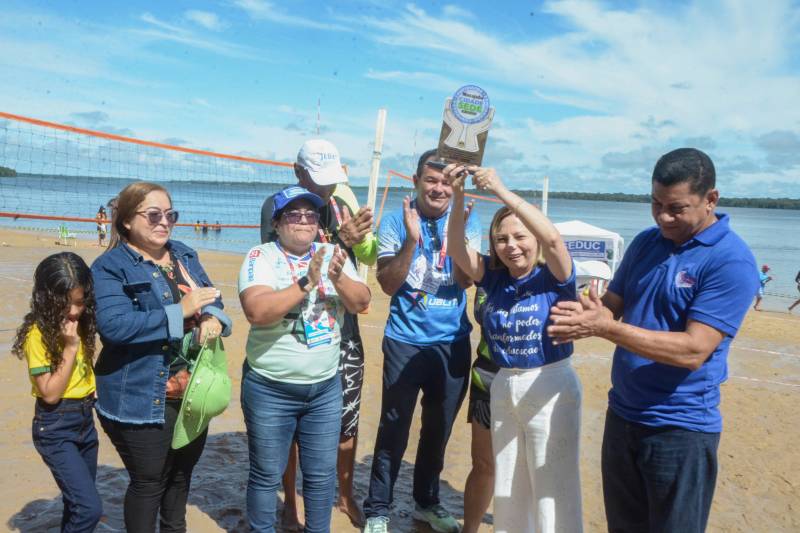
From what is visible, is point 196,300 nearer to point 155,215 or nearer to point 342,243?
point 155,215

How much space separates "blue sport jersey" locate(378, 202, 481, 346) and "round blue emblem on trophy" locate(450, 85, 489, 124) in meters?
0.84

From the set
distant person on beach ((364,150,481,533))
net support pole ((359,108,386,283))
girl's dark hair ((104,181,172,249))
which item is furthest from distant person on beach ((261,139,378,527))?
net support pole ((359,108,386,283))

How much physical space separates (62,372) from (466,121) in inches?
81.4

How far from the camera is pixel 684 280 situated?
236 centimetres

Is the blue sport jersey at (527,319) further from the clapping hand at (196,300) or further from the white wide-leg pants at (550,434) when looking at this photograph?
the clapping hand at (196,300)

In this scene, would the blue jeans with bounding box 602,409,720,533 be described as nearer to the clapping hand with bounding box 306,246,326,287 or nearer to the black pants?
the clapping hand with bounding box 306,246,326,287

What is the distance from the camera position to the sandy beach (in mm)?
3758

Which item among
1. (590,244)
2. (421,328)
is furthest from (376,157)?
(421,328)

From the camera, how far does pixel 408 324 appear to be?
3.47 m

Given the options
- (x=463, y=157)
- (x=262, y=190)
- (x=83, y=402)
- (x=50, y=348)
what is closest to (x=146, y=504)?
(x=83, y=402)

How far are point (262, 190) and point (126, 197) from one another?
67.1 m

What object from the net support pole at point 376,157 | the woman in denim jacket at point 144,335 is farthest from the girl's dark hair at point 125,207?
the net support pole at point 376,157

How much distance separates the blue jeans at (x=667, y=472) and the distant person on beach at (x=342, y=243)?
5.02 feet

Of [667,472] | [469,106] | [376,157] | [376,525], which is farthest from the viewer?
[376,157]
